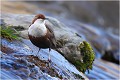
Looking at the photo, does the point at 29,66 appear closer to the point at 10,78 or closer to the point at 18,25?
the point at 10,78

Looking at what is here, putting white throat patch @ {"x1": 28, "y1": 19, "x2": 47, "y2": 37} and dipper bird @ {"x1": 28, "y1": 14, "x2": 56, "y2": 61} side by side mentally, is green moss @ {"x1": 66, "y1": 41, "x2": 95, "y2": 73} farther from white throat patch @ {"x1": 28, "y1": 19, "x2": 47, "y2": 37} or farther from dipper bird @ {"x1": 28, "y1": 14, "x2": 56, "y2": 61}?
white throat patch @ {"x1": 28, "y1": 19, "x2": 47, "y2": 37}

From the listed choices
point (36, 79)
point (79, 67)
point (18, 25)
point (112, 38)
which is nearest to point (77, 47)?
point (79, 67)

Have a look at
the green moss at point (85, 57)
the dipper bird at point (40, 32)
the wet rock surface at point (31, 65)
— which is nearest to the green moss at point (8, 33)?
the wet rock surface at point (31, 65)

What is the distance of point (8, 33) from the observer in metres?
6.61

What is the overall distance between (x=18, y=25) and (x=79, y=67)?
137 centimetres

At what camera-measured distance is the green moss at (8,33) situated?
6504 mm

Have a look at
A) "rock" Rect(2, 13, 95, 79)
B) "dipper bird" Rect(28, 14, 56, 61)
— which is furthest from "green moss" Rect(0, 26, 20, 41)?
"dipper bird" Rect(28, 14, 56, 61)

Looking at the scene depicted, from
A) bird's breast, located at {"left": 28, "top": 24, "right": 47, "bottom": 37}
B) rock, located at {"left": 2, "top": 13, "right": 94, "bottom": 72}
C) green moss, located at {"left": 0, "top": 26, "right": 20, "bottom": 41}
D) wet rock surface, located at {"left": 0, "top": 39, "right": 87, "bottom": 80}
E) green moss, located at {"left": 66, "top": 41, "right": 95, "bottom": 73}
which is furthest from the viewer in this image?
green moss, located at {"left": 66, "top": 41, "right": 95, "bottom": 73}

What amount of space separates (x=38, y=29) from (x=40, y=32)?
74 mm

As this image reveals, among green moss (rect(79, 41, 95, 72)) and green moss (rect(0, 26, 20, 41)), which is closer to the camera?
green moss (rect(0, 26, 20, 41))

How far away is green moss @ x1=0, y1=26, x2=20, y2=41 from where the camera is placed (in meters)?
6.50

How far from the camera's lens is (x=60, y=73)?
6023 mm

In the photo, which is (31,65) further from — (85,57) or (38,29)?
(85,57)

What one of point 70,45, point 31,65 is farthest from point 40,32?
point 70,45
